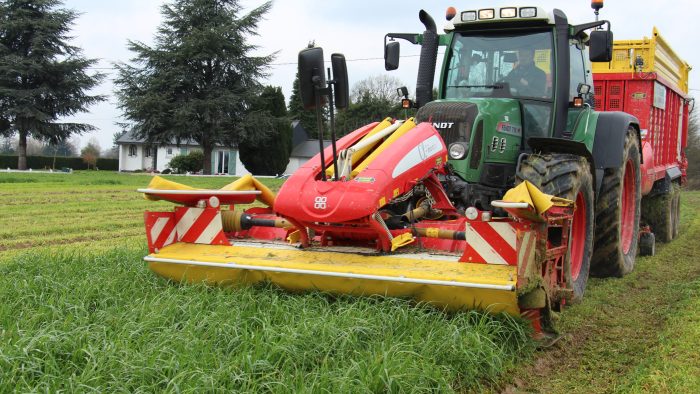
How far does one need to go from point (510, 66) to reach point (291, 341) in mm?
3885

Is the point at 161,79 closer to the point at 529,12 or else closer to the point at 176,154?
the point at 176,154

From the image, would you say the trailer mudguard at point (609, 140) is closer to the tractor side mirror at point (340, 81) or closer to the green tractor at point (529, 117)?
the green tractor at point (529, 117)

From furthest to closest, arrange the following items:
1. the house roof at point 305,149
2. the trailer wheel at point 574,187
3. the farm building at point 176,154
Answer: the house roof at point 305,149 < the farm building at point 176,154 < the trailer wheel at point 574,187

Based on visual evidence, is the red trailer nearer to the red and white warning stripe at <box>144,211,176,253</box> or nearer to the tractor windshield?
the tractor windshield

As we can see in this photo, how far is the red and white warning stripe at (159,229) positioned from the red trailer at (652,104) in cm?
568

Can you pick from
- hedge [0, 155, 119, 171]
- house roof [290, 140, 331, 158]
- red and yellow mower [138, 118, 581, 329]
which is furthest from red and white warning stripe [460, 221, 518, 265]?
house roof [290, 140, 331, 158]

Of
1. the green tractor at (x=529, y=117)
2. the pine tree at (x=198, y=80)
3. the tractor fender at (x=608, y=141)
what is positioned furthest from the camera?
the pine tree at (x=198, y=80)

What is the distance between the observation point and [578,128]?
6711 mm

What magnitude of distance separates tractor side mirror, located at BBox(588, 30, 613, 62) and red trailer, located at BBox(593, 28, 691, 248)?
2.61 metres

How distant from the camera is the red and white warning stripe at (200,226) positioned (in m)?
5.68

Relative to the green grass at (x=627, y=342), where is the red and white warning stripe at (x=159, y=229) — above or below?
above

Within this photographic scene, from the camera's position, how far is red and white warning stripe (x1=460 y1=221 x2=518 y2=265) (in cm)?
471

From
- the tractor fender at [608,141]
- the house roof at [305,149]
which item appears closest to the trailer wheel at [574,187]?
the tractor fender at [608,141]

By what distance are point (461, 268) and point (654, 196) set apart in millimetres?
6923
